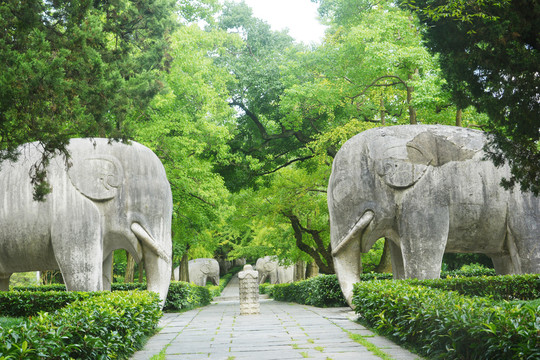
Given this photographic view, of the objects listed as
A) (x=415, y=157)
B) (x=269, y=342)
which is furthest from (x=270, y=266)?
(x=269, y=342)

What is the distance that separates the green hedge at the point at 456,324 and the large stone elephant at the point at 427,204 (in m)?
2.39

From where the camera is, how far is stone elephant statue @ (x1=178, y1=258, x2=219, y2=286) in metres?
34.1

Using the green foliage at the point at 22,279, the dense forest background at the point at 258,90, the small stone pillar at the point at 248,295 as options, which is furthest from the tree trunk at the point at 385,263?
the green foliage at the point at 22,279

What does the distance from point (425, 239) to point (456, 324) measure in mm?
5114

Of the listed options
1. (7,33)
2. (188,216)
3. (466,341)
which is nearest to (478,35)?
(466,341)

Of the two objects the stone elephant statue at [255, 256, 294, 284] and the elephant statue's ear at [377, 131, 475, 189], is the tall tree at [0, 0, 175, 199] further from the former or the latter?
the stone elephant statue at [255, 256, 294, 284]

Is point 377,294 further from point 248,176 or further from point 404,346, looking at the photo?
point 248,176

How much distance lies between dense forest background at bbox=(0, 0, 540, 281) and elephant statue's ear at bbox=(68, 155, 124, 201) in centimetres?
69

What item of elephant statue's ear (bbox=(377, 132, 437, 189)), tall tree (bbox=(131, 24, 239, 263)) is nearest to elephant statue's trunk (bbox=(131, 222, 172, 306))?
elephant statue's ear (bbox=(377, 132, 437, 189))

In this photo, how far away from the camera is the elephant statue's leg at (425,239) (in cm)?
953

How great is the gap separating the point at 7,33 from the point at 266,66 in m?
14.4

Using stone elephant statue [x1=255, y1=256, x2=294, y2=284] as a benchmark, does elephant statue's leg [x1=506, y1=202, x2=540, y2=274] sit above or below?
above

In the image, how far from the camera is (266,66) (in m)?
19.9

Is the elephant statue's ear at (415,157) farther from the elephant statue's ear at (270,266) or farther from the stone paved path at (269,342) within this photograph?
the elephant statue's ear at (270,266)
